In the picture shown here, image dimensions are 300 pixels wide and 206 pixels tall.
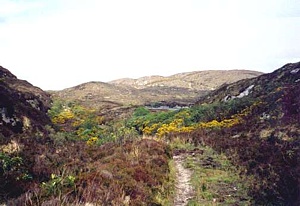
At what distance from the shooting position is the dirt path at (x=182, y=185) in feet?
32.0

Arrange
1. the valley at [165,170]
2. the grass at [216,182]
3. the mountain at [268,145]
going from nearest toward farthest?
the valley at [165,170], the mountain at [268,145], the grass at [216,182]

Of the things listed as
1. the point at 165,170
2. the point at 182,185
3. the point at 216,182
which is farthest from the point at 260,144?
the point at 182,185

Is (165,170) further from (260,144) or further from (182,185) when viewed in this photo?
(260,144)

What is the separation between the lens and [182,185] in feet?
38.0

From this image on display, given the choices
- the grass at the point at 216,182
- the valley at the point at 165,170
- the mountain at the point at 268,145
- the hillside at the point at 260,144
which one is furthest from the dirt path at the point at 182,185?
the mountain at the point at 268,145

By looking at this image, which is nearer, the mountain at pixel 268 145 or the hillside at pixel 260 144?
the mountain at pixel 268 145

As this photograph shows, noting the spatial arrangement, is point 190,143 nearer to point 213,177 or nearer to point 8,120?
point 213,177

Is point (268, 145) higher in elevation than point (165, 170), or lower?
higher

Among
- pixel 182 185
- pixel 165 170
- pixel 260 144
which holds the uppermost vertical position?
pixel 260 144

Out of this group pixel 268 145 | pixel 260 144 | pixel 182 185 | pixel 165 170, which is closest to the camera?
pixel 182 185

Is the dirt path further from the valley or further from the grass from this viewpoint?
the grass

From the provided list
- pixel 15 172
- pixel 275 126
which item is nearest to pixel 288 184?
pixel 15 172

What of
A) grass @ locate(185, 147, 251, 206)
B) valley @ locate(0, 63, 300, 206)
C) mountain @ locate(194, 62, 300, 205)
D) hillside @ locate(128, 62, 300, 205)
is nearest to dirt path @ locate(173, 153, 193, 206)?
valley @ locate(0, 63, 300, 206)

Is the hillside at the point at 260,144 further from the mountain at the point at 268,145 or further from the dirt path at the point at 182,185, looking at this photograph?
the dirt path at the point at 182,185
